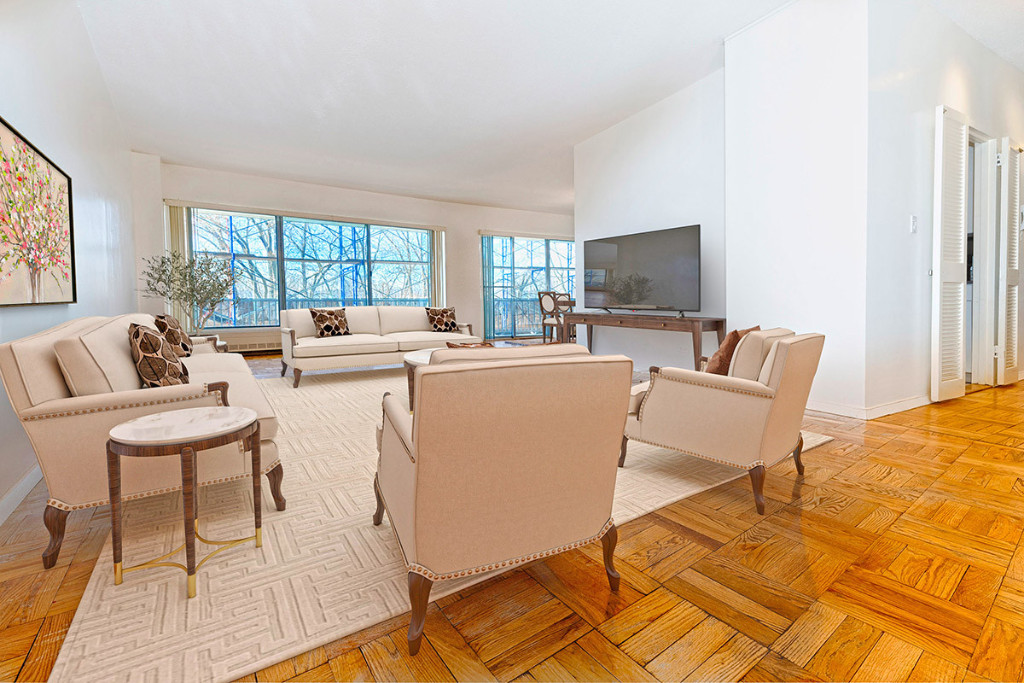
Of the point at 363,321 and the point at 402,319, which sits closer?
the point at 363,321

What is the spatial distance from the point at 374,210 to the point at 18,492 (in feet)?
23.3

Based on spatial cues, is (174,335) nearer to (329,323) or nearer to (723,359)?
(329,323)

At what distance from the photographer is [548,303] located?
27.0 feet

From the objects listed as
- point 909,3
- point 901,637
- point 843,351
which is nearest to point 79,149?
point 901,637

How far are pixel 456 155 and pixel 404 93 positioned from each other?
6.23 feet

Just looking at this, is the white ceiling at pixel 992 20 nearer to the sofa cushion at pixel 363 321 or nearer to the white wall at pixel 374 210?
the sofa cushion at pixel 363 321

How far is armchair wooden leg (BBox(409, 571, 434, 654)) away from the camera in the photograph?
1.17m

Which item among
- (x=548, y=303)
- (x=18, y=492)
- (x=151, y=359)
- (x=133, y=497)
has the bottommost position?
(x=18, y=492)

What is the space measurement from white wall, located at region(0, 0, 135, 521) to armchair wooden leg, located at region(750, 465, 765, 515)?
2.98 meters

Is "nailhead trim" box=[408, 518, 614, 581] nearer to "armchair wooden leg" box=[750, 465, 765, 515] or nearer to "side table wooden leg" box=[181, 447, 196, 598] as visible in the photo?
"side table wooden leg" box=[181, 447, 196, 598]

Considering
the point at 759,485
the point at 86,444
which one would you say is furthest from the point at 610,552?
the point at 86,444

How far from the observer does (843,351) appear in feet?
10.9

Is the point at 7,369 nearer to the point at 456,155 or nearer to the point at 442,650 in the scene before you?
the point at 442,650

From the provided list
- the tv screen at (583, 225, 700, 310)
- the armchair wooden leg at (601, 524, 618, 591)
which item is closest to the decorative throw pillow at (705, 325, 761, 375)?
the armchair wooden leg at (601, 524, 618, 591)
